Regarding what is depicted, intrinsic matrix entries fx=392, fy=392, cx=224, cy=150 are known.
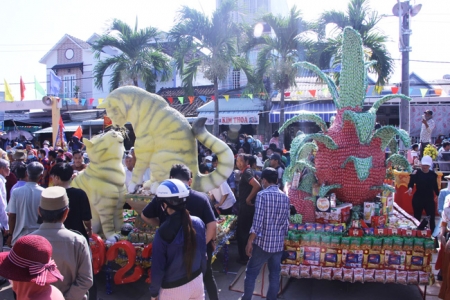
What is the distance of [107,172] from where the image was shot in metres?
4.92

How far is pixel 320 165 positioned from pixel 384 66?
850cm

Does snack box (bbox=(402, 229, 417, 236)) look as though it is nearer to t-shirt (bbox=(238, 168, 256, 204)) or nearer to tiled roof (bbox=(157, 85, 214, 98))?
t-shirt (bbox=(238, 168, 256, 204))

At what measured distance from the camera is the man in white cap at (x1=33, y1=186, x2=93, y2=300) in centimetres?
237

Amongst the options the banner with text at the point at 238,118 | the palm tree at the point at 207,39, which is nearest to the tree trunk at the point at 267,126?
the banner with text at the point at 238,118

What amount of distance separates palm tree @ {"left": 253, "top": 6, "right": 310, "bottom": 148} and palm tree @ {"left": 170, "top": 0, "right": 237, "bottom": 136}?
1.17 metres

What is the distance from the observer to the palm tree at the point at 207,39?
13219mm

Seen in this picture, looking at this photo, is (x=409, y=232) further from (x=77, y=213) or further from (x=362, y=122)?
(x=77, y=213)

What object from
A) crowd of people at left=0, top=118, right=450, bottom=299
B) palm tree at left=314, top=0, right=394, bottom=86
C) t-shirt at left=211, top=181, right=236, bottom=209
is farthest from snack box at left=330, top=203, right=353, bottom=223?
palm tree at left=314, top=0, right=394, bottom=86

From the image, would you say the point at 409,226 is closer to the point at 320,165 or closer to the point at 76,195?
the point at 320,165

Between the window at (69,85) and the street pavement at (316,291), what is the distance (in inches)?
764

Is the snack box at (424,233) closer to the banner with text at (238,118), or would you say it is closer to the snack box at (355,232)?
the snack box at (355,232)

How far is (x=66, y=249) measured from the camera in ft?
7.77

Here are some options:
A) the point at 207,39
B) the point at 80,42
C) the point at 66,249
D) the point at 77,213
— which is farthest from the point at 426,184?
the point at 80,42

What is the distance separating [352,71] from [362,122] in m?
0.72
